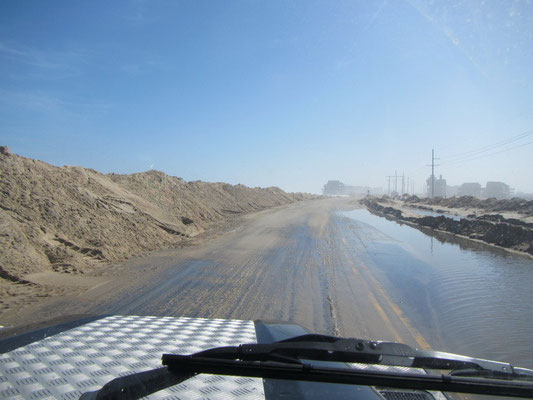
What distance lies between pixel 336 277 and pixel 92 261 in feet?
22.9

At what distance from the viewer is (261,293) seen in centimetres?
725

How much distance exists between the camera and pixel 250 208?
38344mm

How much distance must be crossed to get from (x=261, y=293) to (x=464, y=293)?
4.51 m

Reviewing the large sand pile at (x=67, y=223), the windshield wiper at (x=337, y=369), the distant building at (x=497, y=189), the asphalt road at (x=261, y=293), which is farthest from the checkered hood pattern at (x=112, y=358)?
the distant building at (x=497, y=189)

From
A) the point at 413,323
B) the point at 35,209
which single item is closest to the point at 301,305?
the point at 413,323

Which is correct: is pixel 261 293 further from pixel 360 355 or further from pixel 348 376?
pixel 348 376

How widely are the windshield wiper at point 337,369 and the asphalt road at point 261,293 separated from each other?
3282 millimetres


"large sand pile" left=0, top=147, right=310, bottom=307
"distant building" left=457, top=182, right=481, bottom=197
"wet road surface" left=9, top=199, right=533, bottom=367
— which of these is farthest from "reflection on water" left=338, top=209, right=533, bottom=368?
"distant building" left=457, top=182, right=481, bottom=197

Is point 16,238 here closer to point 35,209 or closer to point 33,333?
point 35,209

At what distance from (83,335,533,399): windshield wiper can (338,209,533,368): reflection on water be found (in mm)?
3308

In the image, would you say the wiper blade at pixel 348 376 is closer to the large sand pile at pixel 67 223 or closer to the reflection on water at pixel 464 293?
the reflection on water at pixel 464 293

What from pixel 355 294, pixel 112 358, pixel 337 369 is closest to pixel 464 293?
pixel 355 294

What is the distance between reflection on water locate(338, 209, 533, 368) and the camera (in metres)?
5.03

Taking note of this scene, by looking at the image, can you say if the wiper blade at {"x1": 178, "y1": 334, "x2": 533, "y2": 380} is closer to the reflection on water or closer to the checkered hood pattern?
the checkered hood pattern
